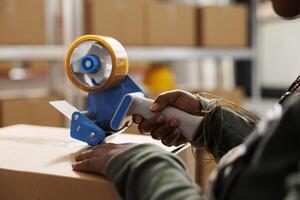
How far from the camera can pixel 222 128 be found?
987 millimetres

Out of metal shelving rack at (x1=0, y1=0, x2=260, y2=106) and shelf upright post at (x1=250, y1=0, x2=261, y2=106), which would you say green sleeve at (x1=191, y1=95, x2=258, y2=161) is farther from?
shelf upright post at (x1=250, y1=0, x2=261, y2=106)

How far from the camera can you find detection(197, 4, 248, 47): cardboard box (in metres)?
2.51

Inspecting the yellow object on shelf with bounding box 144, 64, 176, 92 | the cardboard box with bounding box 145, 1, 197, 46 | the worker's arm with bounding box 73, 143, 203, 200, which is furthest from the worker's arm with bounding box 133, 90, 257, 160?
the yellow object on shelf with bounding box 144, 64, 176, 92

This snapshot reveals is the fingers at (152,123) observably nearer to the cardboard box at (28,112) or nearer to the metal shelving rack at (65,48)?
the cardboard box at (28,112)

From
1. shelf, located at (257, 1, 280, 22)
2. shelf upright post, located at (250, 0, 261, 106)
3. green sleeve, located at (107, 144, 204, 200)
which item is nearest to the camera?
green sleeve, located at (107, 144, 204, 200)

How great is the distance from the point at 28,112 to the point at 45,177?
46.6 inches

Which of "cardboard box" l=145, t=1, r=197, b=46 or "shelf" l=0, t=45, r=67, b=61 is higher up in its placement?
"cardboard box" l=145, t=1, r=197, b=46

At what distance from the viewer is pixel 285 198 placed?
1.72 feet

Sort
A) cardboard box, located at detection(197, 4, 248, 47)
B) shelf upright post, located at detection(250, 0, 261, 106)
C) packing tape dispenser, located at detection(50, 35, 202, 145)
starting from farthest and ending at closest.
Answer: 1. shelf upright post, located at detection(250, 0, 261, 106)
2. cardboard box, located at detection(197, 4, 248, 47)
3. packing tape dispenser, located at detection(50, 35, 202, 145)

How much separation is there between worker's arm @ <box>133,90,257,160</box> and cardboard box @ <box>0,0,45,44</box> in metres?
1.17

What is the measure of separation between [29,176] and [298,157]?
1.42ft

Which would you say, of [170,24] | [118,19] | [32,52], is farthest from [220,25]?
[32,52]

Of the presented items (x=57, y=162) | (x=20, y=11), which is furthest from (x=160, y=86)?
(x=57, y=162)

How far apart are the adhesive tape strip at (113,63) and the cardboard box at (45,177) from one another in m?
0.14
